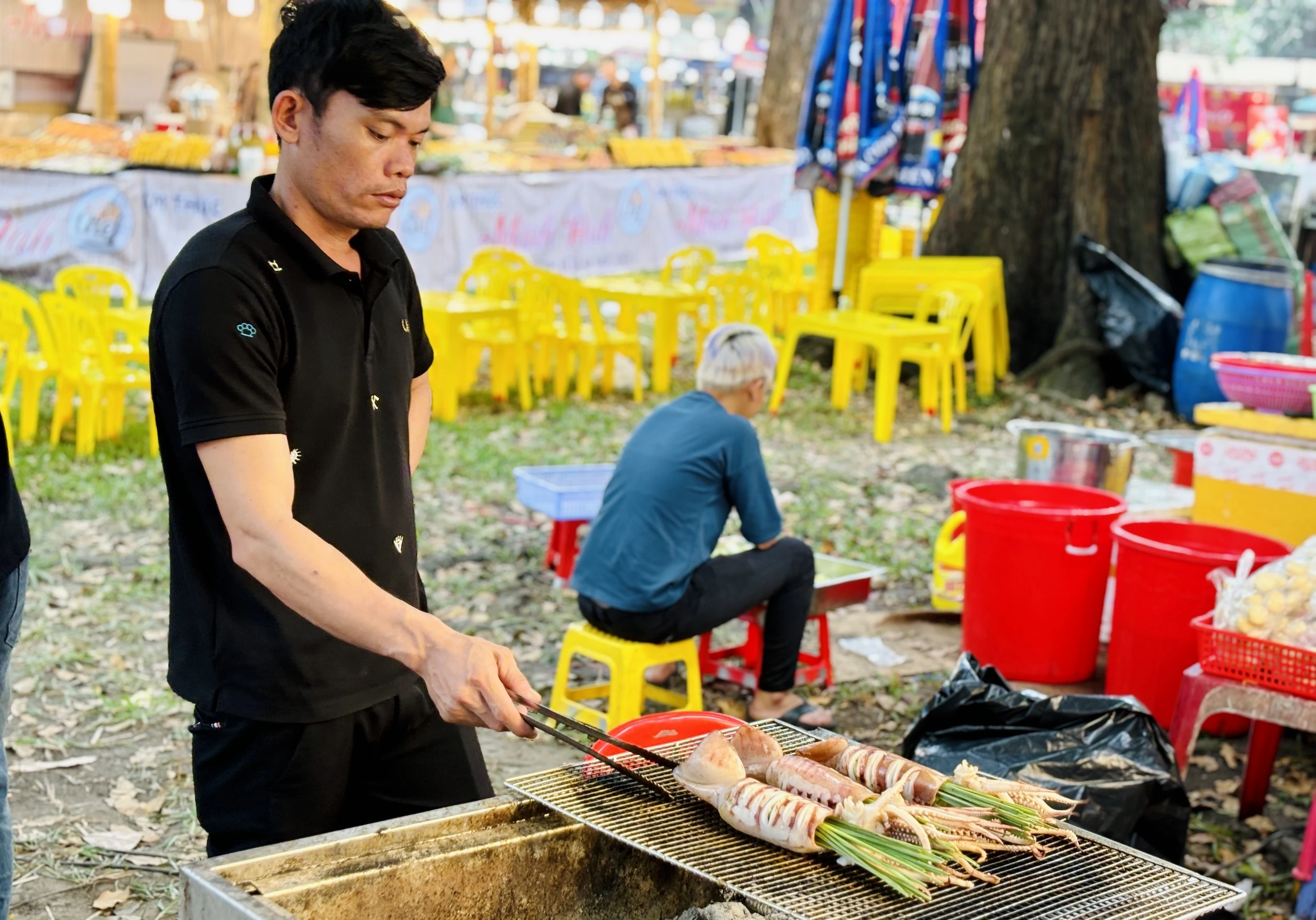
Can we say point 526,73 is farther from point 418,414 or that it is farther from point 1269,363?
point 418,414

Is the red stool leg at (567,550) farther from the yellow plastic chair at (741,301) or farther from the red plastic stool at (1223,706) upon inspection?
the yellow plastic chair at (741,301)

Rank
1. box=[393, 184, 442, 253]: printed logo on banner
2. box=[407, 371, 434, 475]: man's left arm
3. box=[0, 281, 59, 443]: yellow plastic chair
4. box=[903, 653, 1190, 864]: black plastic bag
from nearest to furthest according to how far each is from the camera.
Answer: box=[407, 371, 434, 475]: man's left arm < box=[903, 653, 1190, 864]: black plastic bag < box=[0, 281, 59, 443]: yellow plastic chair < box=[393, 184, 442, 253]: printed logo on banner

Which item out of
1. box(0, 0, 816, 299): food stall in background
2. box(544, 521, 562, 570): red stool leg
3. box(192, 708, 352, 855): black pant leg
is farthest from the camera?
box(0, 0, 816, 299): food stall in background

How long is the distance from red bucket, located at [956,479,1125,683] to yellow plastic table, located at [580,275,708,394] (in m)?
5.64

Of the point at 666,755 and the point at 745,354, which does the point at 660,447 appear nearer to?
the point at 745,354

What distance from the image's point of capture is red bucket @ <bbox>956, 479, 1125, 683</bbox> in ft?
18.4

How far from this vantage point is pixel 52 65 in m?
21.5

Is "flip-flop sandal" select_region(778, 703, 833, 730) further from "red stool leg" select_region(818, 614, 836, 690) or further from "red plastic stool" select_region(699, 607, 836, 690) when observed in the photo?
"red stool leg" select_region(818, 614, 836, 690)

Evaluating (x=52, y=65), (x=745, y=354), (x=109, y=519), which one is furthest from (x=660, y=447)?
(x=52, y=65)

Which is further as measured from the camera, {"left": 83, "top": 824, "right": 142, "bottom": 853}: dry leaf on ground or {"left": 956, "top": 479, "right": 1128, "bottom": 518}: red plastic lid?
{"left": 956, "top": 479, "right": 1128, "bottom": 518}: red plastic lid

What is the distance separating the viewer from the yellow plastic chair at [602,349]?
10.9m

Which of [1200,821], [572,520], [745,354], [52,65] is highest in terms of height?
[52,65]

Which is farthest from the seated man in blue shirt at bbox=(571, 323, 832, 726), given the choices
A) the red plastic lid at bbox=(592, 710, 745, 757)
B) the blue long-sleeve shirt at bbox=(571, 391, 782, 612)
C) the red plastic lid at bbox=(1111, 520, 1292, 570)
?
the red plastic lid at bbox=(592, 710, 745, 757)

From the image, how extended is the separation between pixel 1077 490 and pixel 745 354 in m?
1.80
